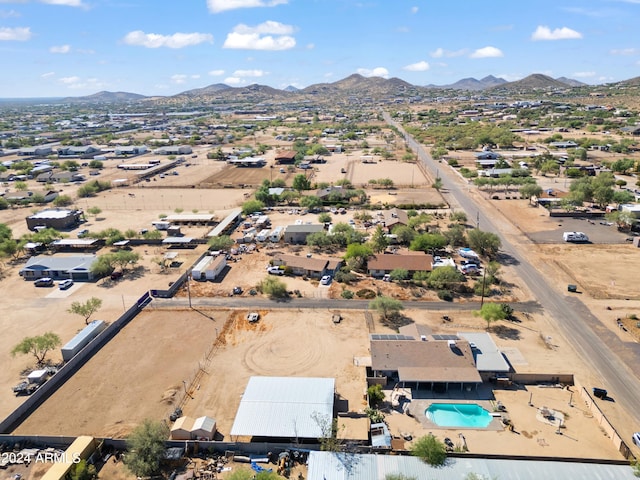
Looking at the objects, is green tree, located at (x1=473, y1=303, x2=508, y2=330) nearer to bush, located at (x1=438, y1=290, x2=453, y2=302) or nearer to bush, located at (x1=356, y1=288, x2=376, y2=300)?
bush, located at (x1=438, y1=290, x2=453, y2=302)

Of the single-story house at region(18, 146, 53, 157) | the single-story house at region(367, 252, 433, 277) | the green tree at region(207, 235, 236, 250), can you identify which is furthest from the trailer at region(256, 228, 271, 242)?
the single-story house at region(18, 146, 53, 157)

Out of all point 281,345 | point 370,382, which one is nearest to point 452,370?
point 370,382

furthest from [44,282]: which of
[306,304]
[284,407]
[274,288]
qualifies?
[284,407]

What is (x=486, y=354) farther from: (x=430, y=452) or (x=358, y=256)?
(x=358, y=256)

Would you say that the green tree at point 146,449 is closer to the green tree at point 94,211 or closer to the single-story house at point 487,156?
the green tree at point 94,211

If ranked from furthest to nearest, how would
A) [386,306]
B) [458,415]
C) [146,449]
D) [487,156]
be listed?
[487,156]
[386,306]
[458,415]
[146,449]

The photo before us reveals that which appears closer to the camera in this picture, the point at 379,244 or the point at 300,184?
the point at 379,244

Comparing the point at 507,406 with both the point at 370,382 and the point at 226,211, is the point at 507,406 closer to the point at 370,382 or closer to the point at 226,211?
the point at 370,382
